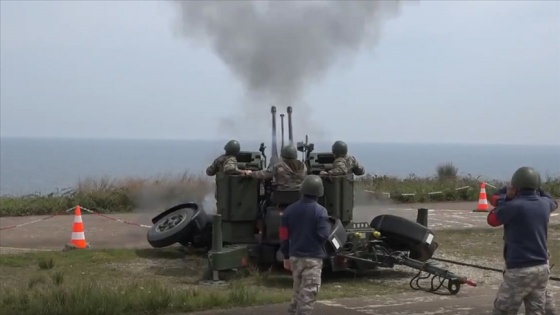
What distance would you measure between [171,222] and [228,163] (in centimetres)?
174

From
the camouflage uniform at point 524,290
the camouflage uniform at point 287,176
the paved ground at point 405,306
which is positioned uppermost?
the camouflage uniform at point 287,176

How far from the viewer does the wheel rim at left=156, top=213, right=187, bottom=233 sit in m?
13.9

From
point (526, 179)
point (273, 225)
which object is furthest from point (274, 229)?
point (526, 179)

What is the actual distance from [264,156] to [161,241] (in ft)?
6.68

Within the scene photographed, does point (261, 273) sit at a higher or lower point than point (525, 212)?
lower

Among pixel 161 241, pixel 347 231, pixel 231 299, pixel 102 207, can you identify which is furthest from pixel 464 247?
pixel 102 207

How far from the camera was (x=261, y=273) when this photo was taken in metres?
12.3

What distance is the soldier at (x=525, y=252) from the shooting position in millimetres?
7848

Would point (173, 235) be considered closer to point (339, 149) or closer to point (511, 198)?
point (339, 149)

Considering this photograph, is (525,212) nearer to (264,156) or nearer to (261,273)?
(261,273)

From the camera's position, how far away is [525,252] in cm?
786

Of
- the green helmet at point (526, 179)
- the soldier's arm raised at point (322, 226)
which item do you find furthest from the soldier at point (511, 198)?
the soldier's arm raised at point (322, 226)

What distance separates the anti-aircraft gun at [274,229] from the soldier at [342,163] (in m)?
0.10

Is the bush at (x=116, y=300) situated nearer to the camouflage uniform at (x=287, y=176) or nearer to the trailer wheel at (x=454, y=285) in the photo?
the trailer wheel at (x=454, y=285)
